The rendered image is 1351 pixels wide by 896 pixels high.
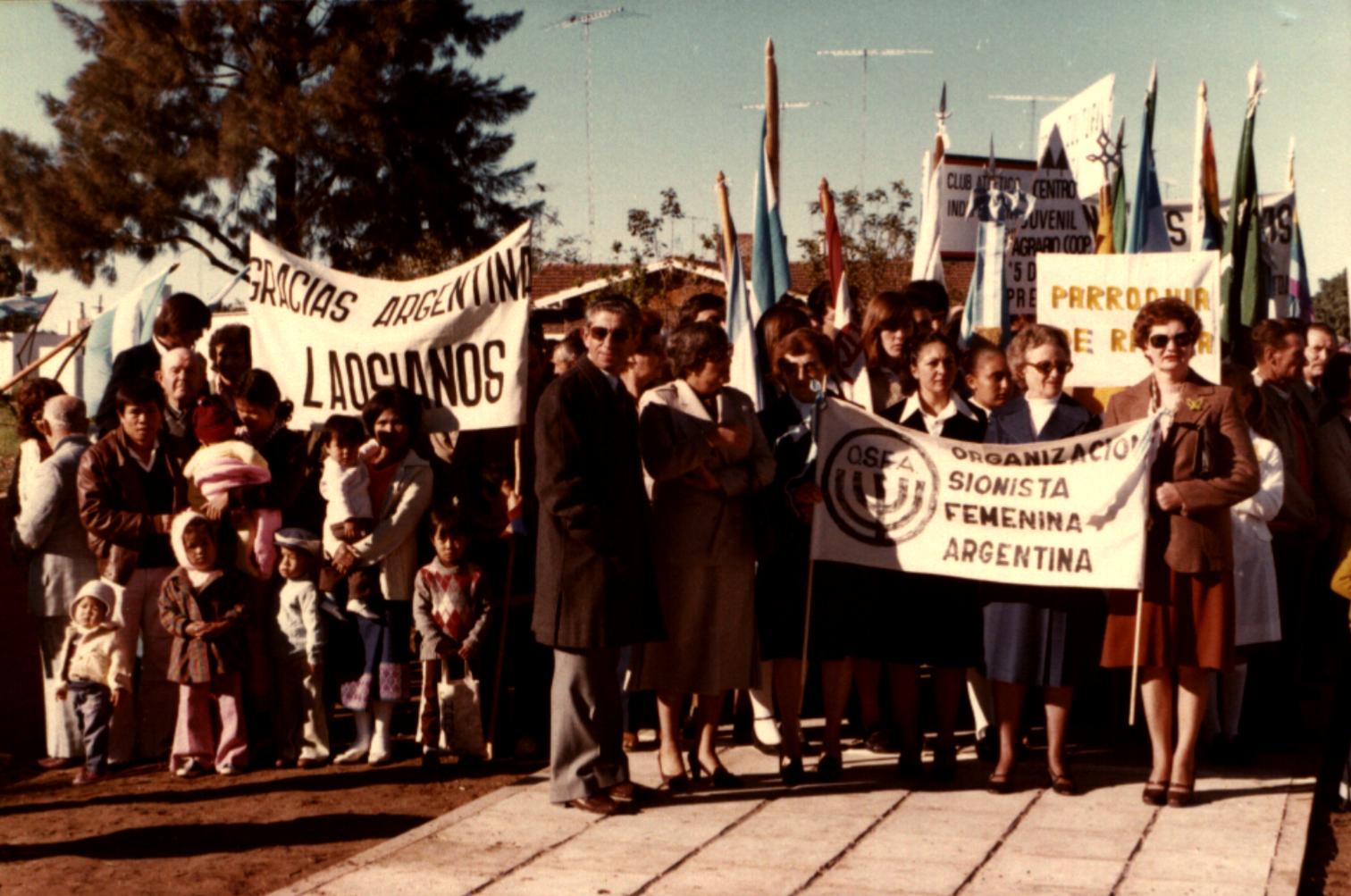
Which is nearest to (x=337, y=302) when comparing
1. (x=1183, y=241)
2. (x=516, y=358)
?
(x=516, y=358)

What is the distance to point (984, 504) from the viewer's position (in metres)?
7.95

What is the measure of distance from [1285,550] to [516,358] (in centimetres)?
393

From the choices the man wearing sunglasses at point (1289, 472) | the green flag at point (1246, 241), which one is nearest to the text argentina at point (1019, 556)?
the man wearing sunglasses at point (1289, 472)

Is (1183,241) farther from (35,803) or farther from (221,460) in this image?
(35,803)

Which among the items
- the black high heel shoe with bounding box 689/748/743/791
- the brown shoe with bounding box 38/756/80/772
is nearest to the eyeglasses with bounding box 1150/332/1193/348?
the black high heel shoe with bounding box 689/748/743/791

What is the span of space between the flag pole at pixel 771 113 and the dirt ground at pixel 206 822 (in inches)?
150

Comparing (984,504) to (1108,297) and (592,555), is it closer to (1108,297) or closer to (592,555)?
(592,555)

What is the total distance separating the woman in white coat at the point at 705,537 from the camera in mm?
7699

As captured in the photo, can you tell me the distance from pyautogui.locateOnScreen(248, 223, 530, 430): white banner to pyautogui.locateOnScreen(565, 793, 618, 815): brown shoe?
82.2 inches

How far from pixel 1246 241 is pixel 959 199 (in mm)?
2385

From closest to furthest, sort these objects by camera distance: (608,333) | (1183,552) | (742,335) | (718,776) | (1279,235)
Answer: (608,333) → (1183,552) → (718,776) → (742,335) → (1279,235)

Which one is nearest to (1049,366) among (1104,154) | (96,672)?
(96,672)

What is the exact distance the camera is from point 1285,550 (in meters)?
9.38

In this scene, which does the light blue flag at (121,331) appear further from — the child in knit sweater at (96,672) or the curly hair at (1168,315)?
the curly hair at (1168,315)
